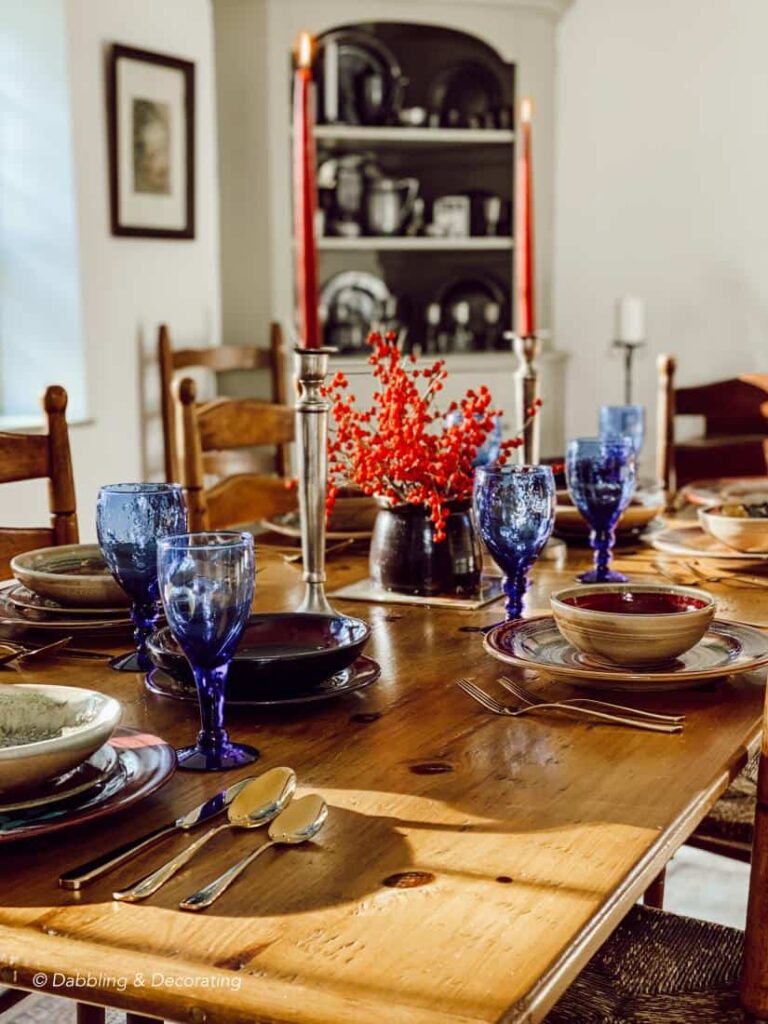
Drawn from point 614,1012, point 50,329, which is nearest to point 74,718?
point 614,1012

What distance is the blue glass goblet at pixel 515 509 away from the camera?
1.32 metres

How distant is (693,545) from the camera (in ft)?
5.86

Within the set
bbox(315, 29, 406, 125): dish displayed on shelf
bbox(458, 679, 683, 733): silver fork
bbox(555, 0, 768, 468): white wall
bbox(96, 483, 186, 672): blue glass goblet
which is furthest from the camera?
bbox(315, 29, 406, 125): dish displayed on shelf

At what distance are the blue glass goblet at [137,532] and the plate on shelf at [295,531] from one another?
642 mm

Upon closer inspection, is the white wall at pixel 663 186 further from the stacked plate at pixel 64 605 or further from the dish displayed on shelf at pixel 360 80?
the stacked plate at pixel 64 605

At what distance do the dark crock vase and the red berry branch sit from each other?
0.02 meters

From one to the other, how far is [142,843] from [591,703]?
43cm

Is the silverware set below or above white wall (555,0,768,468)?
below

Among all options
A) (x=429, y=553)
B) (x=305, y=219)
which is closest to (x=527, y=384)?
(x=429, y=553)

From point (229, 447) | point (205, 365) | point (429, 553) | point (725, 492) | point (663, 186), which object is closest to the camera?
point (429, 553)

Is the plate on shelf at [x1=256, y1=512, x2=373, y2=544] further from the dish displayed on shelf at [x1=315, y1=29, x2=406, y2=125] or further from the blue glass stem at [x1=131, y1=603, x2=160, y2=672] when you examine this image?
the dish displayed on shelf at [x1=315, y1=29, x2=406, y2=125]

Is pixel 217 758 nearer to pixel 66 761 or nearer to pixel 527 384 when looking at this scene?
pixel 66 761

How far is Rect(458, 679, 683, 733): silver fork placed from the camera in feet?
3.37

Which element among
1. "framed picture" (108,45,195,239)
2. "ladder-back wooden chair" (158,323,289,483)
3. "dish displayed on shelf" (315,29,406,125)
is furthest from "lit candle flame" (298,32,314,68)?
"dish displayed on shelf" (315,29,406,125)
